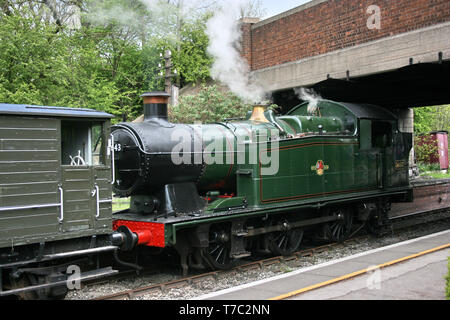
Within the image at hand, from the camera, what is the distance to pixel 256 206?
26.7 ft

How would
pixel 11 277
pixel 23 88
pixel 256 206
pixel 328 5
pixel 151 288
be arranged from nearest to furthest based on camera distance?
pixel 11 277 < pixel 151 288 < pixel 256 206 < pixel 23 88 < pixel 328 5

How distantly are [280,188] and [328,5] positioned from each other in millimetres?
7317

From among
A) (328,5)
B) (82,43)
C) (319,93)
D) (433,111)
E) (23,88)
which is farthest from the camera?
(433,111)

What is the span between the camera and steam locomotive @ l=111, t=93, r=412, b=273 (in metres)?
7.24

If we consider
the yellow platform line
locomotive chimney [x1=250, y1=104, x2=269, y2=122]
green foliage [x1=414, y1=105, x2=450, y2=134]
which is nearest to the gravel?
the yellow platform line

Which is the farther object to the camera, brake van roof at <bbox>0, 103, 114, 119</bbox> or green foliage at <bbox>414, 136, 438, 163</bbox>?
green foliage at <bbox>414, 136, 438, 163</bbox>

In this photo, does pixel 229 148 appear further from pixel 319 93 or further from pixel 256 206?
pixel 319 93

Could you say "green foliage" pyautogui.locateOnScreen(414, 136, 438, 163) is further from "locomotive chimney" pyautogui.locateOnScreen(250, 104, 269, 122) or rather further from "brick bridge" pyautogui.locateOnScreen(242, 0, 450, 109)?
"locomotive chimney" pyautogui.locateOnScreen(250, 104, 269, 122)

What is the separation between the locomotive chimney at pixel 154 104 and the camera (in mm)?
7660

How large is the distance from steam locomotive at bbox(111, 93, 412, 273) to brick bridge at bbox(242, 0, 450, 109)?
195 centimetres

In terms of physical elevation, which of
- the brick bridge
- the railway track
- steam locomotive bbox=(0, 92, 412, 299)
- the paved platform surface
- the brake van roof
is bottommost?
the railway track

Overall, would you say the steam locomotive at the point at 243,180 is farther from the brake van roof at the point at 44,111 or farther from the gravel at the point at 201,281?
the brake van roof at the point at 44,111

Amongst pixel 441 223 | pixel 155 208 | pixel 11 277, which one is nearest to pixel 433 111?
pixel 441 223

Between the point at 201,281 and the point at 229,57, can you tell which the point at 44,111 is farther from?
the point at 229,57
